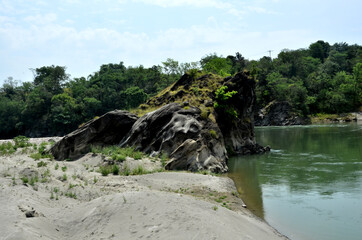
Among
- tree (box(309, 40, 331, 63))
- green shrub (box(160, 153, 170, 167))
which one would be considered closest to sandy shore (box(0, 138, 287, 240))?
green shrub (box(160, 153, 170, 167))

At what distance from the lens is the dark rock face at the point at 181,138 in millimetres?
24547

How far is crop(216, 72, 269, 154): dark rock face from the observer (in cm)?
3897

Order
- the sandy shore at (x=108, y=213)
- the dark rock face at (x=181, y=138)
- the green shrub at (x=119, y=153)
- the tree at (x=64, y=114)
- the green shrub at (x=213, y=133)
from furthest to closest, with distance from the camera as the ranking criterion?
the tree at (x=64, y=114) < the green shrub at (x=213, y=133) < the dark rock face at (x=181, y=138) < the green shrub at (x=119, y=153) < the sandy shore at (x=108, y=213)

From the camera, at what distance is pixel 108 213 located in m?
11.0

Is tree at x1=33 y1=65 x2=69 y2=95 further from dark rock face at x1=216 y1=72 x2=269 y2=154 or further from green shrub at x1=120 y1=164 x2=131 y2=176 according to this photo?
green shrub at x1=120 y1=164 x2=131 y2=176

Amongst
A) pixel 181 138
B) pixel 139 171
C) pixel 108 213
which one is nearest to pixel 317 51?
pixel 181 138

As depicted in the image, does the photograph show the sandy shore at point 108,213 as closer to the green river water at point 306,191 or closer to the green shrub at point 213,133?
the green river water at point 306,191

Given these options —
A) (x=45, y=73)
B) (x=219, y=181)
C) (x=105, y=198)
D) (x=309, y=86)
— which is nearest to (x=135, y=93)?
(x=45, y=73)

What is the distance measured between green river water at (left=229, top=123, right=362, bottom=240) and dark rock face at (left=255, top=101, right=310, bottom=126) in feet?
200

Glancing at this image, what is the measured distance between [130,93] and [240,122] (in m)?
60.0

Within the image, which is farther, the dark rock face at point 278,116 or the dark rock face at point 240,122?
the dark rock face at point 278,116

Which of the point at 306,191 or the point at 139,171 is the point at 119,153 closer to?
the point at 139,171

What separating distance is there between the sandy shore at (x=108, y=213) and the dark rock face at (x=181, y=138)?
24.4ft

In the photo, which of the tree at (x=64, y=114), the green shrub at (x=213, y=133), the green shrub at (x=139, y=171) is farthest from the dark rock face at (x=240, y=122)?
the tree at (x=64, y=114)
